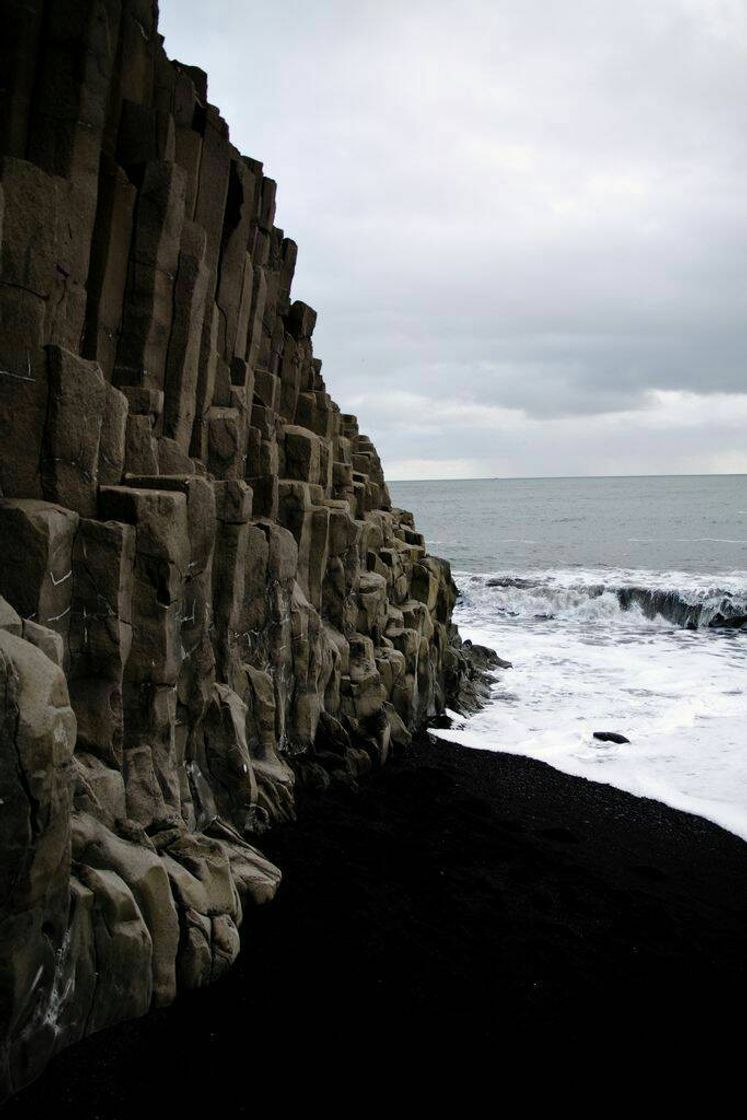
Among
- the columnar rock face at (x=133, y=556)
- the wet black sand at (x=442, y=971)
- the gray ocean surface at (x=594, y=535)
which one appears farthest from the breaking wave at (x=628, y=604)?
the wet black sand at (x=442, y=971)

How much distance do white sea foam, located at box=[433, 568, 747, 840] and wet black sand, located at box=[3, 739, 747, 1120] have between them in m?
2.59

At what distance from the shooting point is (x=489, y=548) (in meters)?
60.6

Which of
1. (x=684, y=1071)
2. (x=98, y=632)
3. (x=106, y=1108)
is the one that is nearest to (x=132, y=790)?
(x=98, y=632)

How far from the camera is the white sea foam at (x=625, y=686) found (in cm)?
1370

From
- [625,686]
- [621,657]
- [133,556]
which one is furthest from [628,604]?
[133,556]

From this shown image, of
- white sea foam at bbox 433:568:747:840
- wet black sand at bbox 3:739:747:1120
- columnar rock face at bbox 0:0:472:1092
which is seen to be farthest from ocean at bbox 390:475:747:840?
columnar rock face at bbox 0:0:472:1092

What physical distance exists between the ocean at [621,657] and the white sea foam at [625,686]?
43 millimetres

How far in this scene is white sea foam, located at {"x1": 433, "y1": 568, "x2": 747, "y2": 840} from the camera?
13703mm

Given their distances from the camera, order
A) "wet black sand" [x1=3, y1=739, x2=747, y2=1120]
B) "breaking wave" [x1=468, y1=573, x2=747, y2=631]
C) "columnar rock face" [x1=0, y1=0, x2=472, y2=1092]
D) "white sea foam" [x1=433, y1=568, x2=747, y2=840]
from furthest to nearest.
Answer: "breaking wave" [x1=468, y1=573, x2=747, y2=631] → "white sea foam" [x1=433, y1=568, x2=747, y2=840] → "wet black sand" [x1=3, y1=739, x2=747, y2=1120] → "columnar rock face" [x1=0, y1=0, x2=472, y2=1092]

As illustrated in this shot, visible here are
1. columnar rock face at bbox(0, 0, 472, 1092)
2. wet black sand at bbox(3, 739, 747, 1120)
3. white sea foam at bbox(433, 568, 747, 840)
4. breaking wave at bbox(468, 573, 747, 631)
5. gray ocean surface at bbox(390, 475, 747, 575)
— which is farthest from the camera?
gray ocean surface at bbox(390, 475, 747, 575)

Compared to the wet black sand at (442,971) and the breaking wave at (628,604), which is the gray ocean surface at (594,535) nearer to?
the breaking wave at (628,604)

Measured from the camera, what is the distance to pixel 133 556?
7.30m

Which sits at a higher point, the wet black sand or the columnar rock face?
the columnar rock face

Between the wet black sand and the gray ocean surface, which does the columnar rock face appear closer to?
the wet black sand
